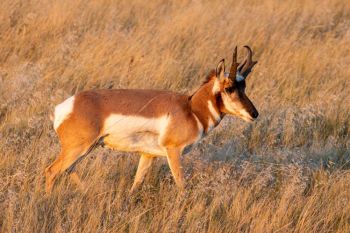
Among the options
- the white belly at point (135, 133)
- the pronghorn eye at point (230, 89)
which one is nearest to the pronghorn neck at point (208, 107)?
the pronghorn eye at point (230, 89)

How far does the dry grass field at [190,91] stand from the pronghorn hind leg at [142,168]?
136 mm

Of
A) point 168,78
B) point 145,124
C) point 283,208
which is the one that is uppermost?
point 145,124

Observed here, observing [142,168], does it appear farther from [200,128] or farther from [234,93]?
[234,93]

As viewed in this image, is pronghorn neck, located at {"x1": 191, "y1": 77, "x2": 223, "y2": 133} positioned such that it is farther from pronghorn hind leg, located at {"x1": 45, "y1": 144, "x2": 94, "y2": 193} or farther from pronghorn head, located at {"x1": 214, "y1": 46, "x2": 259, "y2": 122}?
pronghorn hind leg, located at {"x1": 45, "y1": 144, "x2": 94, "y2": 193}

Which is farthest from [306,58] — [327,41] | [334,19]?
[334,19]

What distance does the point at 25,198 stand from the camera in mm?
5352

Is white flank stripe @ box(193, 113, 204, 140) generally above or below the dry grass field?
above

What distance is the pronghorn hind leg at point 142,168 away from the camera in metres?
6.24

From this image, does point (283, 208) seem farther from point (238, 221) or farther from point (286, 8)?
point (286, 8)

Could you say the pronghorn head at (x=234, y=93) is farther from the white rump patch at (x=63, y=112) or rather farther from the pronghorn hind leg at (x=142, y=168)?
the white rump patch at (x=63, y=112)

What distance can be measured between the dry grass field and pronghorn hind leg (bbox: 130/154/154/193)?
0.14 metres

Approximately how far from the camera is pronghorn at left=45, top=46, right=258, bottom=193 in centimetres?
585

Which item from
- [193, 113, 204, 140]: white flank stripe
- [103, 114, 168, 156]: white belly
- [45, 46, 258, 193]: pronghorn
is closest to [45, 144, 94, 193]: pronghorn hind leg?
[45, 46, 258, 193]: pronghorn

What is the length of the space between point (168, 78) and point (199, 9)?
3.24m
